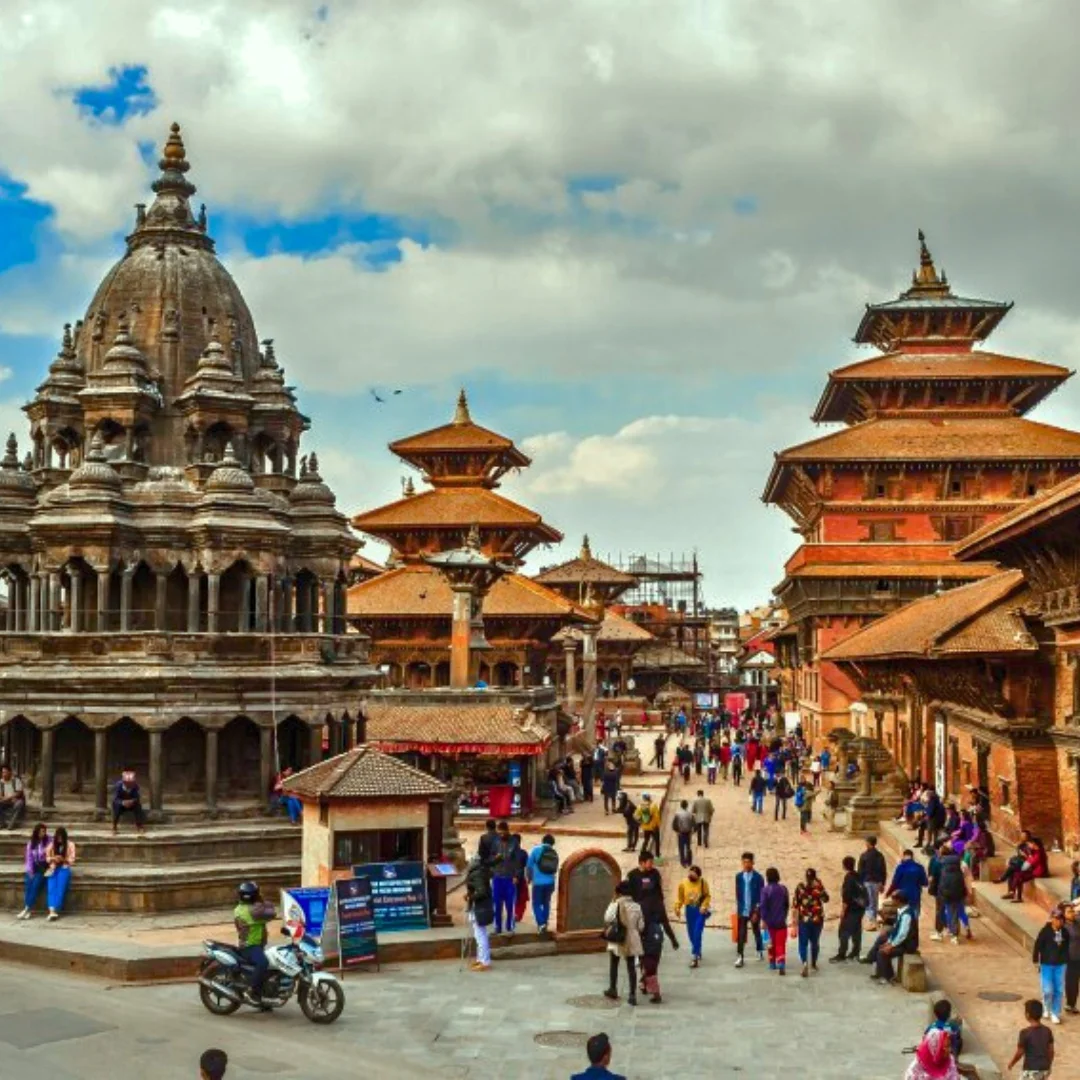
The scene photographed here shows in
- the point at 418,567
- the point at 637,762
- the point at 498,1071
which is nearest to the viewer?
the point at 498,1071

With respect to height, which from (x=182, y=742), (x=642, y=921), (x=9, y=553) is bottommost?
(x=642, y=921)

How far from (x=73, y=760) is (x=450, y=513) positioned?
3163cm

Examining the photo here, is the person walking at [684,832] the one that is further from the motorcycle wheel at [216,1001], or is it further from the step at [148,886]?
the motorcycle wheel at [216,1001]

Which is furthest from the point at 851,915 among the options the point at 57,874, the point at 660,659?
the point at 660,659

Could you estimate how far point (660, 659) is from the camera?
3472 inches

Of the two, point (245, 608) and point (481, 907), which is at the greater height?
point (245, 608)

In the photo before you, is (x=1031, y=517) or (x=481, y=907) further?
(x=1031, y=517)

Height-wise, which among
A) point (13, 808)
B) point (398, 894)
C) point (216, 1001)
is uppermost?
point (13, 808)

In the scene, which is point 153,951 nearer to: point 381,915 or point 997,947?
point 381,915

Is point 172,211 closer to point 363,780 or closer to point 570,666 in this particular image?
point 363,780

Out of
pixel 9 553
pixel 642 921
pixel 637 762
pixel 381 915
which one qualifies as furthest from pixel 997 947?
pixel 637 762

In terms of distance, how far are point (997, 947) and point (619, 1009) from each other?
641 cm

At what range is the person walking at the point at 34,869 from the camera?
2111 centimetres

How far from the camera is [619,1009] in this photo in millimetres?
14922
